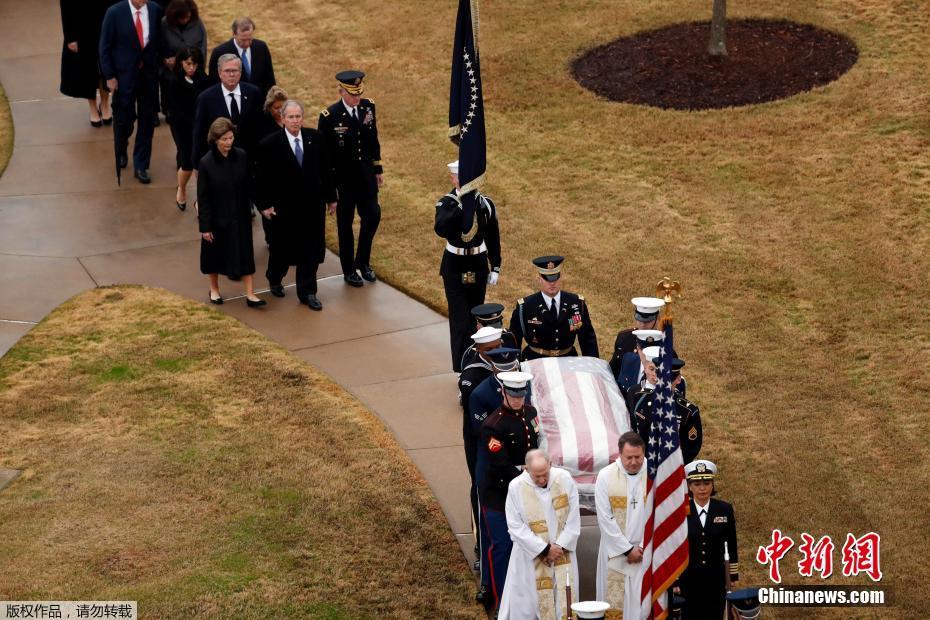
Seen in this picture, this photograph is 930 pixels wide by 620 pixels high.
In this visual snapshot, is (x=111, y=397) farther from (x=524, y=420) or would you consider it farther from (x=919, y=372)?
(x=919, y=372)

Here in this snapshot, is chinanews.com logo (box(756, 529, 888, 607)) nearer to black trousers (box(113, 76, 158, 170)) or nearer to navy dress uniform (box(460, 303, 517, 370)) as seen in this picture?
navy dress uniform (box(460, 303, 517, 370))

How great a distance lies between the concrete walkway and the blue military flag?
76.7 inches

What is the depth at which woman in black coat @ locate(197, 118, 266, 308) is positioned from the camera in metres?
12.3

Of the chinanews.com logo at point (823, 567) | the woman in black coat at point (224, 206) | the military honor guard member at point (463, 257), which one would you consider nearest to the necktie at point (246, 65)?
the woman in black coat at point (224, 206)

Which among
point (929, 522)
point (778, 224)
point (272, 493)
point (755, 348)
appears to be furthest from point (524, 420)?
point (778, 224)

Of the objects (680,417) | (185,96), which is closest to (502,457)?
(680,417)

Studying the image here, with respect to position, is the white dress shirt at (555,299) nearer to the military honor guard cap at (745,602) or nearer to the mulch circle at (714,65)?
the military honor guard cap at (745,602)

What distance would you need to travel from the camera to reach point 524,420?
880 centimetres

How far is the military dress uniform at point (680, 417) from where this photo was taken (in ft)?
29.9

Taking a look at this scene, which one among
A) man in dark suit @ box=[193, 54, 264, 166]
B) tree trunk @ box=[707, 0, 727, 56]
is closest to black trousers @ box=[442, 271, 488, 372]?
man in dark suit @ box=[193, 54, 264, 166]

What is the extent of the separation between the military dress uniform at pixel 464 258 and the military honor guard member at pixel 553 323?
90 cm

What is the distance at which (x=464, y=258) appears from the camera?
1134 cm

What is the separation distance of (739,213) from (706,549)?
6.63m

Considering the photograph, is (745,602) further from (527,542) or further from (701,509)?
(527,542)
